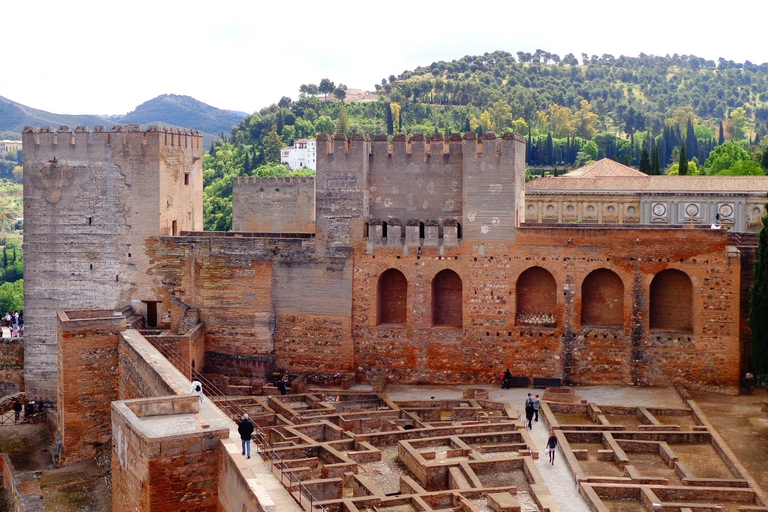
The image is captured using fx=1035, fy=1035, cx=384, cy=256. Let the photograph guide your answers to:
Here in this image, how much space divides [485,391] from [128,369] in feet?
34.4

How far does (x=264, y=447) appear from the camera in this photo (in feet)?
79.9

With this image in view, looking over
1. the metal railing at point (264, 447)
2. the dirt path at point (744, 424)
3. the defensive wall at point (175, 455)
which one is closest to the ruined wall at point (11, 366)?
the metal railing at point (264, 447)

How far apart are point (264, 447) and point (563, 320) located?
38.8ft

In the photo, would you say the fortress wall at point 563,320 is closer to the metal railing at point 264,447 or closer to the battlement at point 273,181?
the metal railing at point 264,447

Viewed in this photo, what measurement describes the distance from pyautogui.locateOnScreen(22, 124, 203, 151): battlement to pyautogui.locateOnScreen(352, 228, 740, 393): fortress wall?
808cm

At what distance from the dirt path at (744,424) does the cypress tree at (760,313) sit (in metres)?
1.11

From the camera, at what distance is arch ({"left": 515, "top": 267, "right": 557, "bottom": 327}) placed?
3300 centimetres

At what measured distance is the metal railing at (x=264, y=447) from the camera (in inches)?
821

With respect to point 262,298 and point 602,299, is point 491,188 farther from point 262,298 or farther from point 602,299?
point 262,298

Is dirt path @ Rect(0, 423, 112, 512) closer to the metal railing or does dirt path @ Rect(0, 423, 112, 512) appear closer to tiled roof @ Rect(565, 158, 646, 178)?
the metal railing

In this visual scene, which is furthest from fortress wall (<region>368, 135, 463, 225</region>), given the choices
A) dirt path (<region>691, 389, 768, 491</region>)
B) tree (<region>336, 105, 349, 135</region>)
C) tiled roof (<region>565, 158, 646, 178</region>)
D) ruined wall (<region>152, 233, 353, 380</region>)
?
tree (<region>336, 105, 349, 135</region>)

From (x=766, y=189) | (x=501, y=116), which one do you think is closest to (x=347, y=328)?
(x=766, y=189)

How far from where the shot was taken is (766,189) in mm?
58500

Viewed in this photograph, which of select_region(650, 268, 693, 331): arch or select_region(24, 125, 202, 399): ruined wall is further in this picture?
select_region(24, 125, 202, 399): ruined wall
